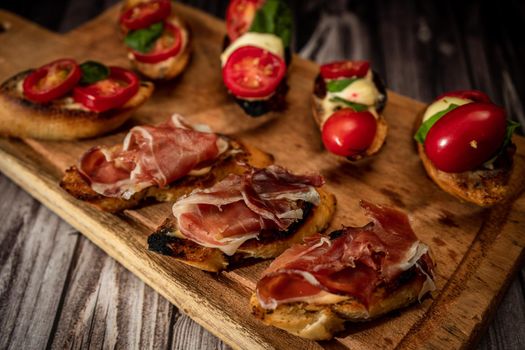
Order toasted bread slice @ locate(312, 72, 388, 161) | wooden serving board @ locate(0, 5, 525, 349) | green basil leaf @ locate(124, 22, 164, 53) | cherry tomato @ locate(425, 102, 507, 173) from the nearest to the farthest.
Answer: wooden serving board @ locate(0, 5, 525, 349), cherry tomato @ locate(425, 102, 507, 173), toasted bread slice @ locate(312, 72, 388, 161), green basil leaf @ locate(124, 22, 164, 53)

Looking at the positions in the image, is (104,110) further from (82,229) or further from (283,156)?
(283,156)

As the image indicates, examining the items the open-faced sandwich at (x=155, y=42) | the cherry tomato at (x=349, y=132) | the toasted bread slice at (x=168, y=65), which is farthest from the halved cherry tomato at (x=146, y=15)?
the cherry tomato at (x=349, y=132)

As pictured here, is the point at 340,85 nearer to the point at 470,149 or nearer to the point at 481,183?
the point at 470,149

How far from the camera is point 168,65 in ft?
15.1

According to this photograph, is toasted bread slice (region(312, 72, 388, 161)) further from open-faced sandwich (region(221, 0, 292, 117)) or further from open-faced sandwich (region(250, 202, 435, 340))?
open-faced sandwich (region(250, 202, 435, 340))

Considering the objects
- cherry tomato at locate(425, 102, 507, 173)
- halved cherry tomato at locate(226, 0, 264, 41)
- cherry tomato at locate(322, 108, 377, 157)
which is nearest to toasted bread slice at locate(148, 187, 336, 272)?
cherry tomato at locate(322, 108, 377, 157)

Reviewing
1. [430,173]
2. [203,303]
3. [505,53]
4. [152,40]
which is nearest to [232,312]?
[203,303]

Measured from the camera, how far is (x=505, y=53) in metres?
5.72

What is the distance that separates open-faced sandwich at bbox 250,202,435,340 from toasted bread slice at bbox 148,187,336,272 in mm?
179

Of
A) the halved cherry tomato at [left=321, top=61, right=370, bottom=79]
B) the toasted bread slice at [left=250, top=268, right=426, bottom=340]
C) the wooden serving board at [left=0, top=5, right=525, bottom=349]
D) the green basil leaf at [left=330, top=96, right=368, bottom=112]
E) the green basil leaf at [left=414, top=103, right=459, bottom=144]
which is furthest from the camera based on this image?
the halved cherry tomato at [left=321, top=61, right=370, bottom=79]


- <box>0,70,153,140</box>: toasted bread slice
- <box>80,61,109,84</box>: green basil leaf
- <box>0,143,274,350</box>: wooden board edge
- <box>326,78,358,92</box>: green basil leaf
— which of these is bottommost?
<box>0,143,274,350</box>: wooden board edge

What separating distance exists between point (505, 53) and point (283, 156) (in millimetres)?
3111

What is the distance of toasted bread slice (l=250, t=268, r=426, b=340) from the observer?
2.85 m

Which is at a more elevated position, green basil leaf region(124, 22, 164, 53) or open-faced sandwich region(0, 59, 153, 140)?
green basil leaf region(124, 22, 164, 53)
